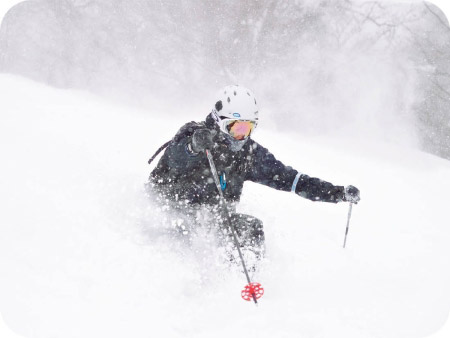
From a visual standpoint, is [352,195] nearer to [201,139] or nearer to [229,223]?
[229,223]

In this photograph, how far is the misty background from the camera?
11.8 metres

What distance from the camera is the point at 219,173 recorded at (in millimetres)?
5180

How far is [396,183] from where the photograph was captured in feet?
28.1

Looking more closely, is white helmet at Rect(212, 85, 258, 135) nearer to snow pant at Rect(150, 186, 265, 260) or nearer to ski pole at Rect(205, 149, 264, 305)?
ski pole at Rect(205, 149, 264, 305)

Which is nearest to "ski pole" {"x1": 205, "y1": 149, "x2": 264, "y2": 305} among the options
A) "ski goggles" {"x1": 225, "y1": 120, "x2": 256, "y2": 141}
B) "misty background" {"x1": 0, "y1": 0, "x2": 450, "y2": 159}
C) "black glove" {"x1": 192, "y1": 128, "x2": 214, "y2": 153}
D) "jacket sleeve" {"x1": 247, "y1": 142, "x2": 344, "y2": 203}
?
"black glove" {"x1": 192, "y1": 128, "x2": 214, "y2": 153}

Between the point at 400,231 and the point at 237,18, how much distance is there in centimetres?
729

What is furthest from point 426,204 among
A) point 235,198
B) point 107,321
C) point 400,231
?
point 107,321

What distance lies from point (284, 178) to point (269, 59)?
737 centimetres

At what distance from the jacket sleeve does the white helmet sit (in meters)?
0.50

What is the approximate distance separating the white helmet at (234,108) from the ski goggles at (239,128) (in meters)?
0.02

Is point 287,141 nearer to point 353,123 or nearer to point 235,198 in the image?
point 353,123

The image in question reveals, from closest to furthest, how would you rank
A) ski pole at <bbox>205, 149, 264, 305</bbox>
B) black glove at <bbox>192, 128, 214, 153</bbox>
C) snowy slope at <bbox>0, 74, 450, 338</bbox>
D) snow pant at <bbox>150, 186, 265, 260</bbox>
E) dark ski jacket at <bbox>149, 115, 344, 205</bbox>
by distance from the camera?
snowy slope at <bbox>0, 74, 450, 338</bbox>
ski pole at <bbox>205, 149, 264, 305</bbox>
black glove at <bbox>192, 128, 214, 153</bbox>
dark ski jacket at <bbox>149, 115, 344, 205</bbox>
snow pant at <bbox>150, 186, 265, 260</bbox>

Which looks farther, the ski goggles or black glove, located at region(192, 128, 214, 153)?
the ski goggles

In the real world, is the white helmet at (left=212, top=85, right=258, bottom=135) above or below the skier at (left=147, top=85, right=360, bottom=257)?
above
